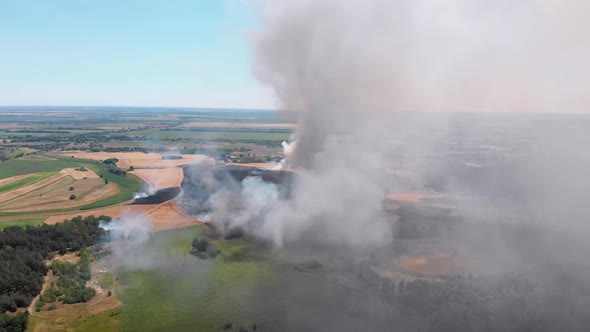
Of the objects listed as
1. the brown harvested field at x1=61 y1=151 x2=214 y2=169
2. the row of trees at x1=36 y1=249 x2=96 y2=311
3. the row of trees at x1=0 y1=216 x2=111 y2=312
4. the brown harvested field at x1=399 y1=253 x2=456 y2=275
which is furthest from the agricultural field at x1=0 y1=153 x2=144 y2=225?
the brown harvested field at x1=399 y1=253 x2=456 y2=275

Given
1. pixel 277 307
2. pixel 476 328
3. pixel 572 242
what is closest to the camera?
pixel 476 328

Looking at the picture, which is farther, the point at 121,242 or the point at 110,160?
the point at 110,160

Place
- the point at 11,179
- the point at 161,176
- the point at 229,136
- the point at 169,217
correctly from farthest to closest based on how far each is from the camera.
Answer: the point at 229,136, the point at 161,176, the point at 11,179, the point at 169,217

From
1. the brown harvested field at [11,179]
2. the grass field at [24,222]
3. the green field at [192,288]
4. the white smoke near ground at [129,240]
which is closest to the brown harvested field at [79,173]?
the brown harvested field at [11,179]

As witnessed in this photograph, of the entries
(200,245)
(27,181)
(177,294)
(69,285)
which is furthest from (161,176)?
(177,294)

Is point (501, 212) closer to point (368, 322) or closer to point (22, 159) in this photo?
point (368, 322)

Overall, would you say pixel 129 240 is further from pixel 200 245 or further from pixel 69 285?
pixel 69 285

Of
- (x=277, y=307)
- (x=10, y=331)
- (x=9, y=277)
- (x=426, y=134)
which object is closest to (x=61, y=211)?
(x=9, y=277)
